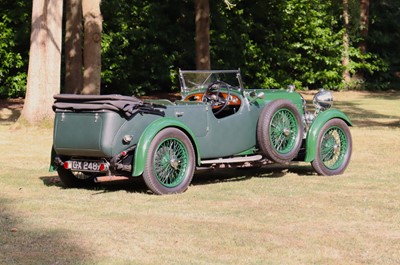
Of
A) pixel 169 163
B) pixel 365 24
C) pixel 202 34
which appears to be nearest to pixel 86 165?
pixel 169 163

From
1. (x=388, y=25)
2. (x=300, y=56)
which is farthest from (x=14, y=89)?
(x=388, y=25)

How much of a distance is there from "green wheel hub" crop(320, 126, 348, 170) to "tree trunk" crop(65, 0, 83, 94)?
41.9 ft

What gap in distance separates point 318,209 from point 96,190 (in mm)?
2885

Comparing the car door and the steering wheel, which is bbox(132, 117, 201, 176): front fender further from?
the steering wheel

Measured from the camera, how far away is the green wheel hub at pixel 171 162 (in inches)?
401

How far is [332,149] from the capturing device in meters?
12.0

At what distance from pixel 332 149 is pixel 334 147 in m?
0.04

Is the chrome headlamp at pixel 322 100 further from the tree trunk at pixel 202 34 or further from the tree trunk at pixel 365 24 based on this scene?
the tree trunk at pixel 365 24

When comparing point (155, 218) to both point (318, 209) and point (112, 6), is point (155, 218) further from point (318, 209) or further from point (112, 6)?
point (112, 6)

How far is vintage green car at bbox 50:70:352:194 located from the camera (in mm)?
10078

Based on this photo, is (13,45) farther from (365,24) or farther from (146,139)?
(146,139)

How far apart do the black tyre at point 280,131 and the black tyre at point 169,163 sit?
112 centimetres

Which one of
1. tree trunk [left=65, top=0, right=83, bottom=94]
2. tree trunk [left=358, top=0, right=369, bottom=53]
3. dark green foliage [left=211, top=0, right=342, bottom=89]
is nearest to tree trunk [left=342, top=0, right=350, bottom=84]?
dark green foliage [left=211, top=0, right=342, bottom=89]

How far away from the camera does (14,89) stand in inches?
1072
